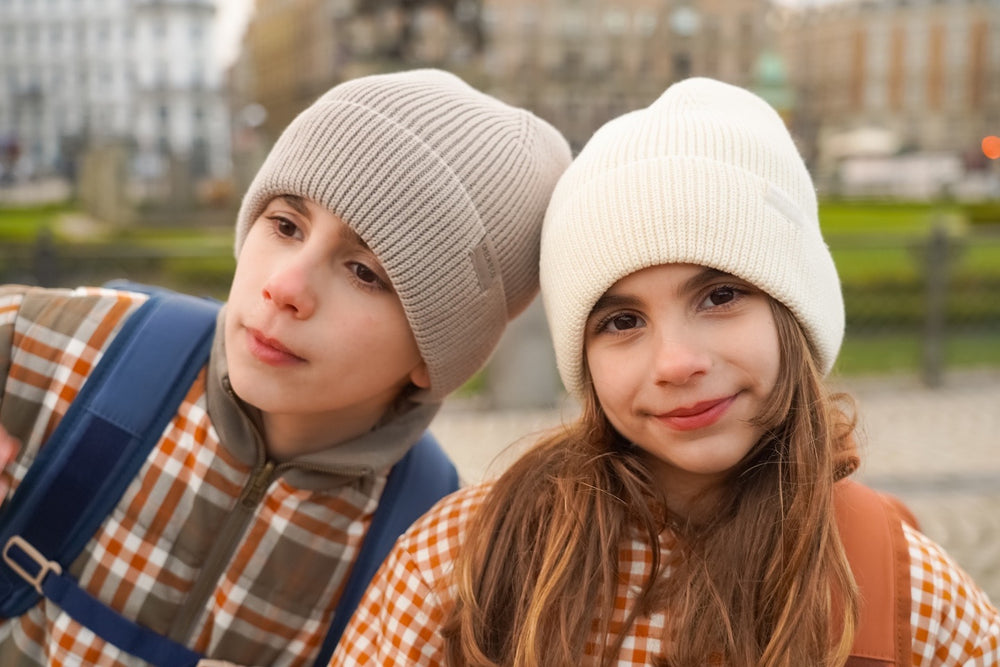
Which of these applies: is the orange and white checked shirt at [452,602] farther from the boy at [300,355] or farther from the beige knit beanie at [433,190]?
the beige knit beanie at [433,190]

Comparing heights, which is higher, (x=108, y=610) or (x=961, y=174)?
(x=961, y=174)

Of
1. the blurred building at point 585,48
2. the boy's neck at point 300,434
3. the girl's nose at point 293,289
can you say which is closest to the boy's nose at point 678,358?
the girl's nose at point 293,289

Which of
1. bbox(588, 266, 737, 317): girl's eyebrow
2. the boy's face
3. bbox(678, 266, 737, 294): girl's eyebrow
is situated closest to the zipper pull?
the boy's face

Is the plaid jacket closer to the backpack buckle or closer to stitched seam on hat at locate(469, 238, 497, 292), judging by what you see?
the backpack buckle

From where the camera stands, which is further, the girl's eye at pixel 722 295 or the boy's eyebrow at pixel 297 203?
the boy's eyebrow at pixel 297 203

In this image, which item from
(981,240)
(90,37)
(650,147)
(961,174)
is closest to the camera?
(650,147)

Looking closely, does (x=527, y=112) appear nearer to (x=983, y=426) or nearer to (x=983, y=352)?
(x=983, y=426)

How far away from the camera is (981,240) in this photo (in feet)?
30.6

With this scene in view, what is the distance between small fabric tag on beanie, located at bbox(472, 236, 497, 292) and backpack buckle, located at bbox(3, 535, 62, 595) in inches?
37.3

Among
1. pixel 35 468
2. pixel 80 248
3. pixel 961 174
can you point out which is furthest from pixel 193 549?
pixel 961 174

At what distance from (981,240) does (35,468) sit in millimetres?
9033

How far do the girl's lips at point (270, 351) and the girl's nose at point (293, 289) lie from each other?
2.7 inches

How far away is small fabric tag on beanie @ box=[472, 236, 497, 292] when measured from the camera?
198cm

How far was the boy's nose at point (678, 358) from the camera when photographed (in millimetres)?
1669
